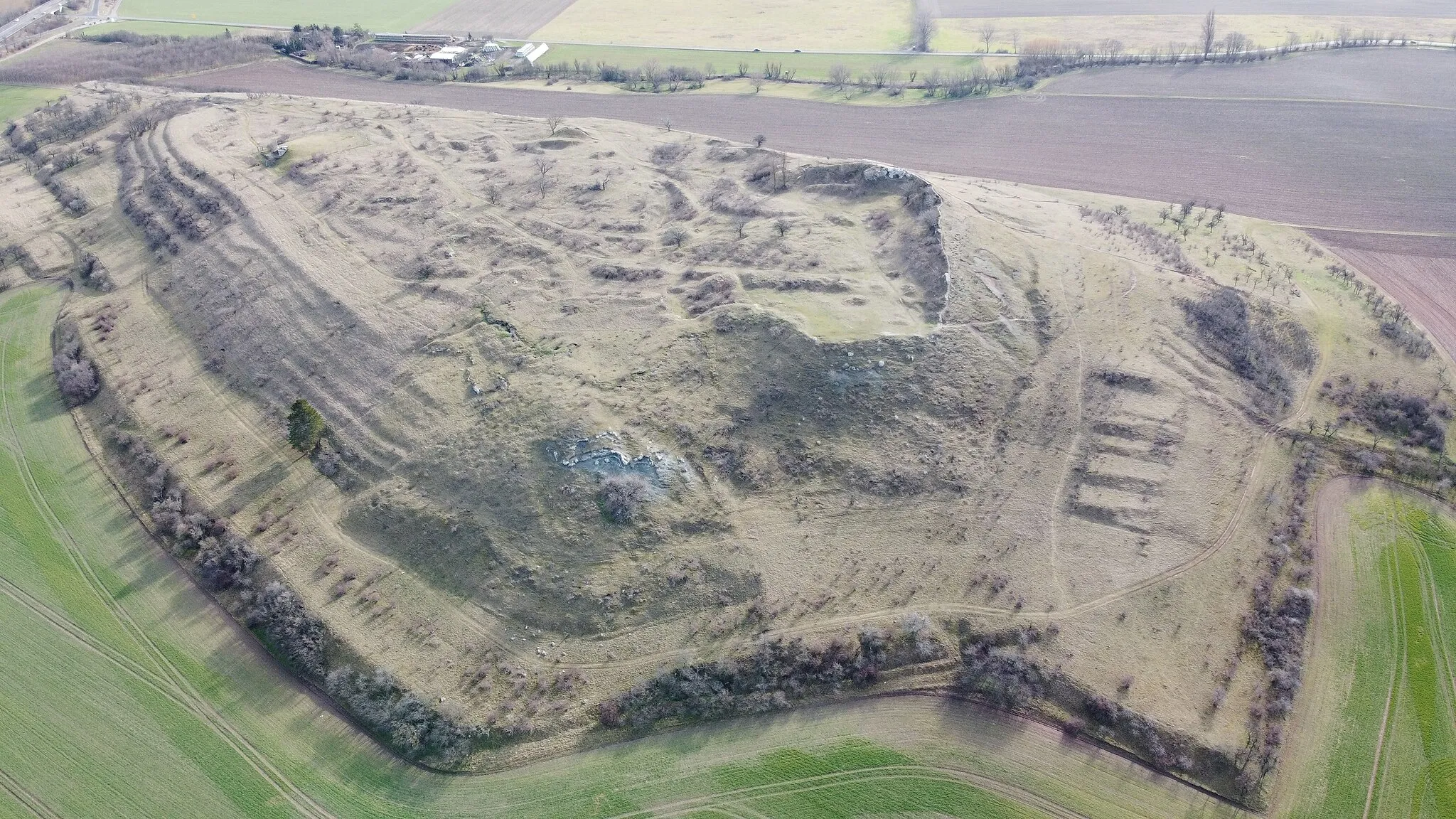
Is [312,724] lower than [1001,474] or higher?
lower

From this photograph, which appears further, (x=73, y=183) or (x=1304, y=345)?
(x=73, y=183)

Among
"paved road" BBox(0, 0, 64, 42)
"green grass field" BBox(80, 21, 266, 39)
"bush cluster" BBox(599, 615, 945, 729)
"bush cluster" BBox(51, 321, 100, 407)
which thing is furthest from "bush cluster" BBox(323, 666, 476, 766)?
"paved road" BBox(0, 0, 64, 42)

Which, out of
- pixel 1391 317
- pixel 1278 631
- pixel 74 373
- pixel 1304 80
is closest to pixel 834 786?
pixel 1278 631

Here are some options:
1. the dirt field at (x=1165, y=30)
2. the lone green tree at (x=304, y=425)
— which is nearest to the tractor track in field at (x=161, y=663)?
the lone green tree at (x=304, y=425)

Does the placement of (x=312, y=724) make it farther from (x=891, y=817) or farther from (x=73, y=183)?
(x=73, y=183)

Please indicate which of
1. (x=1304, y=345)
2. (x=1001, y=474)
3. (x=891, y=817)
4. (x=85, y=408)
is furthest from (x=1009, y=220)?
(x=85, y=408)

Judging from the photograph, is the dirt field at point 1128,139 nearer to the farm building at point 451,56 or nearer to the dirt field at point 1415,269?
the dirt field at point 1415,269
